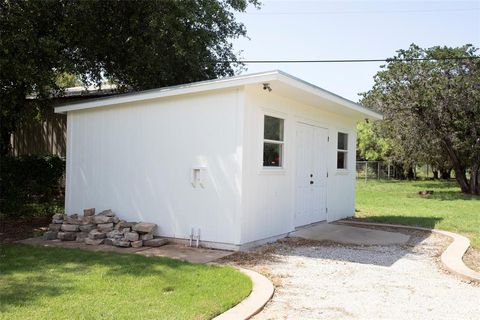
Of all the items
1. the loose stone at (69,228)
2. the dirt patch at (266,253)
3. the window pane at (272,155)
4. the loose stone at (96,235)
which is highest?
the window pane at (272,155)

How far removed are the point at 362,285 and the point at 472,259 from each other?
268cm

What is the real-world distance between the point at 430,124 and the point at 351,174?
415 inches

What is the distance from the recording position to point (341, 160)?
40.0ft

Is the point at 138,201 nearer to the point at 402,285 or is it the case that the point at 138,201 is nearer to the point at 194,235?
the point at 194,235

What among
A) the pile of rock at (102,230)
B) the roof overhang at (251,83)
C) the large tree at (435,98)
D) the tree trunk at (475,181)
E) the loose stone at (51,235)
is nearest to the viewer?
the roof overhang at (251,83)

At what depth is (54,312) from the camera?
4.43 meters

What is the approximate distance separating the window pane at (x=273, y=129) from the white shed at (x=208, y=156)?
19 millimetres

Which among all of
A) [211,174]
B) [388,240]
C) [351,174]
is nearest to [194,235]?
[211,174]

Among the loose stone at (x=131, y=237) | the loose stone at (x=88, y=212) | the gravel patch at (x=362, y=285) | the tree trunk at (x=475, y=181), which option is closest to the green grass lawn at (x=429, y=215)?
the gravel patch at (x=362, y=285)

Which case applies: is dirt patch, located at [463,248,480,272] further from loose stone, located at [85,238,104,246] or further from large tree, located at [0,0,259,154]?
large tree, located at [0,0,259,154]

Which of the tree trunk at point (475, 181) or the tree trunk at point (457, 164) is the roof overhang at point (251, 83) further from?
the tree trunk at point (475, 181)

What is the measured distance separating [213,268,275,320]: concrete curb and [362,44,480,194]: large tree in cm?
1671

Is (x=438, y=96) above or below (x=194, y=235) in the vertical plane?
above

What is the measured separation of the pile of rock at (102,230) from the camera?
8.07 m
